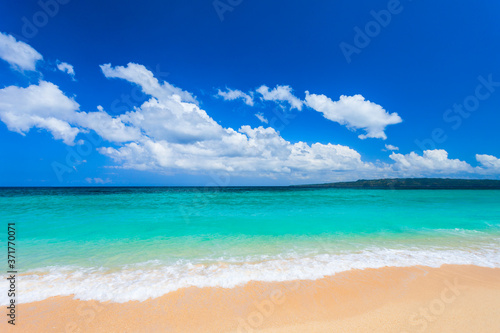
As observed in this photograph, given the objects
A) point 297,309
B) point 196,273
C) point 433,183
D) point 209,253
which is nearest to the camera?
point 297,309

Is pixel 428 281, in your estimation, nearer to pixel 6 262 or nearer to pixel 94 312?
pixel 94 312

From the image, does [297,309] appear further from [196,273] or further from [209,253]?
[209,253]

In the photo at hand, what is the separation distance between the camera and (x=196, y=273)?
534 cm

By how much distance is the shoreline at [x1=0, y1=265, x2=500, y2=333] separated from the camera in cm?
335

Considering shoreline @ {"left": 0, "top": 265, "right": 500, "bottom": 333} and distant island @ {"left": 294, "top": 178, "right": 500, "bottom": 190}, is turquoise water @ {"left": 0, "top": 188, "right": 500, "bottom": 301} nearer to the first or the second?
shoreline @ {"left": 0, "top": 265, "right": 500, "bottom": 333}

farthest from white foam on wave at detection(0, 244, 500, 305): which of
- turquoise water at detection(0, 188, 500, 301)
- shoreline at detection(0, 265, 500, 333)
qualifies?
shoreline at detection(0, 265, 500, 333)

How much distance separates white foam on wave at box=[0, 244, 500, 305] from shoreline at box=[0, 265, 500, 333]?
0.27 metres

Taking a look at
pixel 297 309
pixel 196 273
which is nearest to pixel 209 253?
pixel 196 273

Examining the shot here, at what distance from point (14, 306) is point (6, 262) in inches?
150

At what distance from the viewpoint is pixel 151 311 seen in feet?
12.4

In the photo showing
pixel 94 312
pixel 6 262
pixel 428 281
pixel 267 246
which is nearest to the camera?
pixel 94 312

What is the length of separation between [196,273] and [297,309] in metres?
2.81

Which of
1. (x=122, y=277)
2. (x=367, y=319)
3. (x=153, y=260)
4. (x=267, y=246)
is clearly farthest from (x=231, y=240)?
(x=367, y=319)

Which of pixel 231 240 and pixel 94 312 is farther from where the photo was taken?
pixel 231 240
